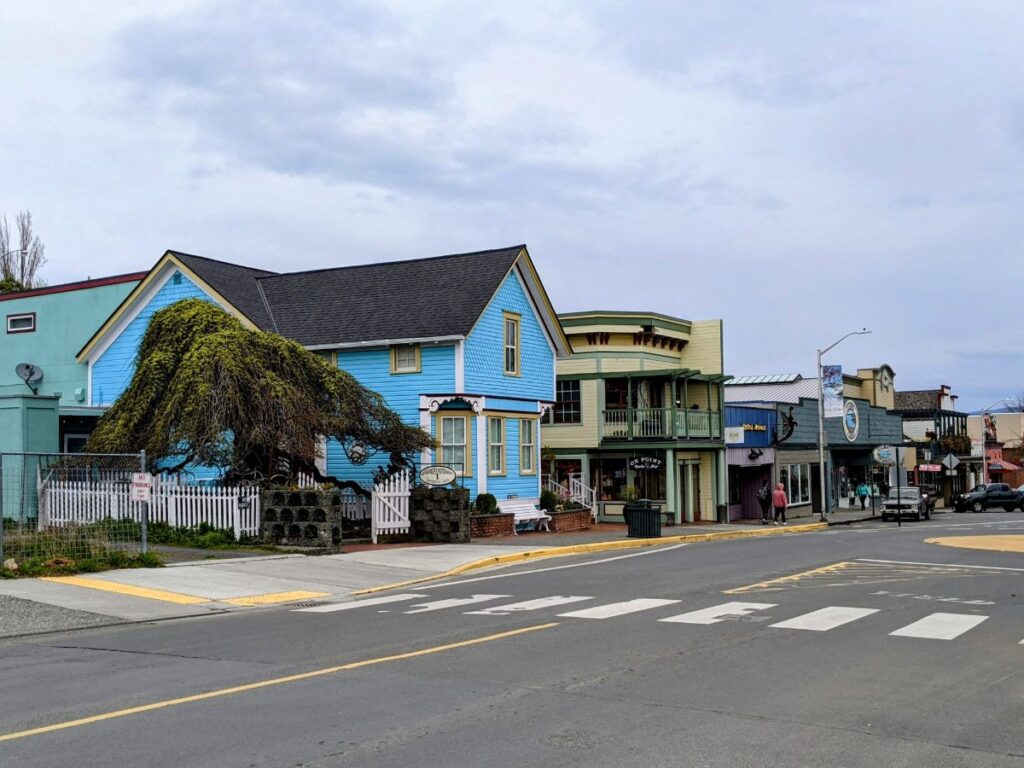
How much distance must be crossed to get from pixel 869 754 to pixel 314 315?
94.3ft

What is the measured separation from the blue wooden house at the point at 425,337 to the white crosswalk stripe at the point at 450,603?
1315 cm

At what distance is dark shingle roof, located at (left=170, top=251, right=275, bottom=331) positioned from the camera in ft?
112

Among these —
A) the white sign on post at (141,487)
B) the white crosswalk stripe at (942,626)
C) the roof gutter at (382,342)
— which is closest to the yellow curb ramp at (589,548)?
the white sign on post at (141,487)

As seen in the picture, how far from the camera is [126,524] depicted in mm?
21109

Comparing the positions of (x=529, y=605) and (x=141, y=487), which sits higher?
(x=141, y=487)

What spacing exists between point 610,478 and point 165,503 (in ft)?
71.7

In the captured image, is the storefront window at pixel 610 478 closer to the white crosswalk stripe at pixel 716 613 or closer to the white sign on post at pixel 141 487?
the white sign on post at pixel 141 487

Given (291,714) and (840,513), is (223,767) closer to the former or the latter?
(291,714)

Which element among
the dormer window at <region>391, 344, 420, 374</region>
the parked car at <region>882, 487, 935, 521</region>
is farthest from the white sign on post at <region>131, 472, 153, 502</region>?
the parked car at <region>882, 487, 935, 521</region>

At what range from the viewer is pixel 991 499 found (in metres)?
63.7

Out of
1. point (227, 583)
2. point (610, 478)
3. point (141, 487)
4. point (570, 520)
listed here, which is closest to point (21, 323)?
point (570, 520)

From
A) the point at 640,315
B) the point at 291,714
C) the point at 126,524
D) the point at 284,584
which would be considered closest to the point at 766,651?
the point at 291,714

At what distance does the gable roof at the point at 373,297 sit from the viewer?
31891 mm

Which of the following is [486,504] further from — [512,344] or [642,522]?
[512,344]
